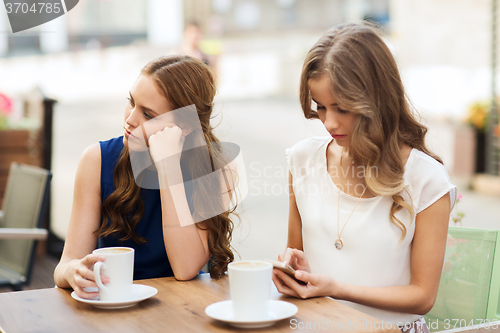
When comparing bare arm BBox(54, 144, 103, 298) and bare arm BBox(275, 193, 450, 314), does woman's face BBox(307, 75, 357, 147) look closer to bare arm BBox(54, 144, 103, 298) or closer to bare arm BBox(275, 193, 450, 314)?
bare arm BBox(275, 193, 450, 314)

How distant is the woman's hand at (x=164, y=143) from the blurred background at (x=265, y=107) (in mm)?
254

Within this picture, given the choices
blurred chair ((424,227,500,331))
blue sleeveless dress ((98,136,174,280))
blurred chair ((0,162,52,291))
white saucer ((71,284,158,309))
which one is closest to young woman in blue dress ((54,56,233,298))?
blue sleeveless dress ((98,136,174,280))

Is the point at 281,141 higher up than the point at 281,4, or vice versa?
the point at 281,4

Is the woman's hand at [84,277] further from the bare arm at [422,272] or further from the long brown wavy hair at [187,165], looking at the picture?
the bare arm at [422,272]

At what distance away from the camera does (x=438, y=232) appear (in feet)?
4.20

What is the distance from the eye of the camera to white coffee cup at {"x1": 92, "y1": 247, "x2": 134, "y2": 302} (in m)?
1.01

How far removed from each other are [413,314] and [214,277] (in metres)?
0.51

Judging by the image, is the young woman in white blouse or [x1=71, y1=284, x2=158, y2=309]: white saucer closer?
[x1=71, y1=284, x2=158, y2=309]: white saucer

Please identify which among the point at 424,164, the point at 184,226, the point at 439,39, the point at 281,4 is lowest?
the point at 184,226

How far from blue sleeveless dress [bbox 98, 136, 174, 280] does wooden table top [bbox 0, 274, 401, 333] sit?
0.27 metres

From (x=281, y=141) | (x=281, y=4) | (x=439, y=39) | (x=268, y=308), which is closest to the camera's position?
(x=268, y=308)

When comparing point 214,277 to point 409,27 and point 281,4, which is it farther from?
point 281,4

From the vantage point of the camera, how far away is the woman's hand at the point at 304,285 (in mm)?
1081

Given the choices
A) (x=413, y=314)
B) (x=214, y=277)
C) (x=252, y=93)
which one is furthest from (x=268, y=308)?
(x=252, y=93)
